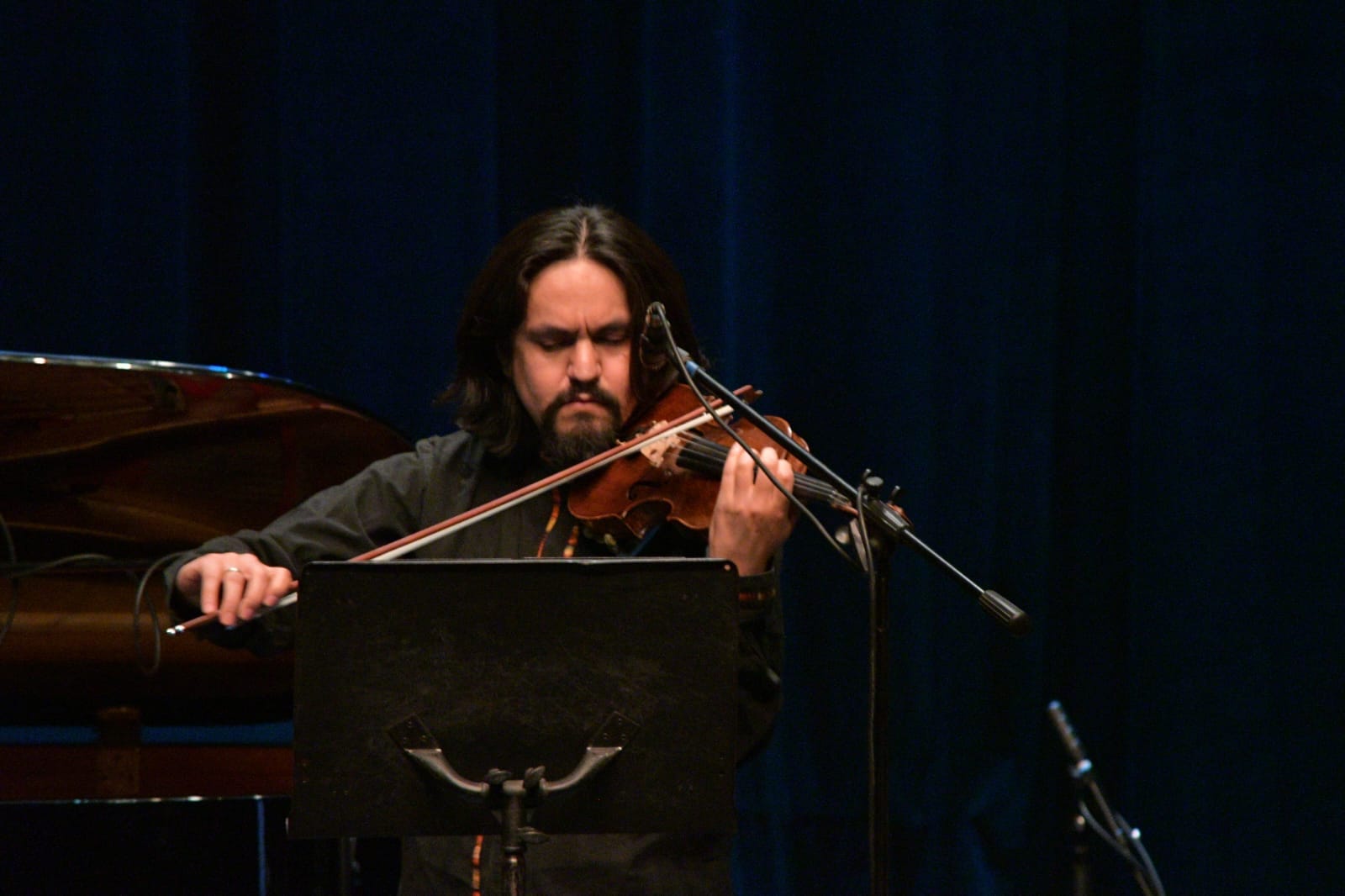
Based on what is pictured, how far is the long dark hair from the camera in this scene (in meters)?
1.78

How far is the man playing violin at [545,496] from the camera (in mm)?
1492

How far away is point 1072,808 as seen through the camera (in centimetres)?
147

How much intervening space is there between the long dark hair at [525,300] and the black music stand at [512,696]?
2.06 ft

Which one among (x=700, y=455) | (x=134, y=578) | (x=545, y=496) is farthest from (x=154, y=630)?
(x=700, y=455)

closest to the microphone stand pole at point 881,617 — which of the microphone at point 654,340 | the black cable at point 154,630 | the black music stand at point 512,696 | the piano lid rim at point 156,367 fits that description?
the black music stand at point 512,696

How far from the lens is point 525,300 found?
1.79 meters

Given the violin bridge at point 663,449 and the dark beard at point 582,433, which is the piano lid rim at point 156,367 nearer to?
the dark beard at point 582,433

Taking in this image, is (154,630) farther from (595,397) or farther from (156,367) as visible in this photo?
(595,397)

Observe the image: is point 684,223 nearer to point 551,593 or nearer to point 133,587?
point 133,587

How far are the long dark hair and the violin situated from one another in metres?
0.11

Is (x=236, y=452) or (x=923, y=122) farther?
(x=923, y=122)

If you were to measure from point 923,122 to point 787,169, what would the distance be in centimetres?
26

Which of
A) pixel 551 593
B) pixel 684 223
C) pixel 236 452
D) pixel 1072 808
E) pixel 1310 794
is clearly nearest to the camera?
pixel 551 593

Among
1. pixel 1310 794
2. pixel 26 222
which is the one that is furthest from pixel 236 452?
pixel 1310 794
